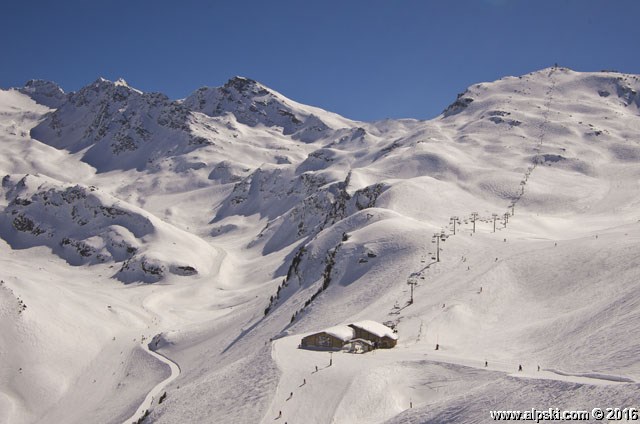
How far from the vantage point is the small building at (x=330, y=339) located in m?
53.0

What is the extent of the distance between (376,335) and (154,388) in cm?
3662

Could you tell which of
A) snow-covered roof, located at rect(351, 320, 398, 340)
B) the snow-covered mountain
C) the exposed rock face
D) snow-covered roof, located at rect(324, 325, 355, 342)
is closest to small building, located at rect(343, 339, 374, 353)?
snow-covered roof, located at rect(324, 325, 355, 342)

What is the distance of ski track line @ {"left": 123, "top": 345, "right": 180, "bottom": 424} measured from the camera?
193 ft

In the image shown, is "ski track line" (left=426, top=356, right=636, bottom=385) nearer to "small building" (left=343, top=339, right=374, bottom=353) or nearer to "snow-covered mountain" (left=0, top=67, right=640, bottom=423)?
"snow-covered mountain" (left=0, top=67, right=640, bottom=423)

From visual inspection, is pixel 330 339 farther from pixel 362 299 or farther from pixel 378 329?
pixel 362 299

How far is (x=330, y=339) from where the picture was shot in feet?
178

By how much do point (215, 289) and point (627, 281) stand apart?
10519cm

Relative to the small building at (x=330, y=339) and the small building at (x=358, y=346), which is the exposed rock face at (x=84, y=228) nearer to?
the small building at (x=330, y=339)

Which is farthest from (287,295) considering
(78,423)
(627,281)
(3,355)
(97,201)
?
(97,201)

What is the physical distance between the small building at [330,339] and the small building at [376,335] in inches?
38.4

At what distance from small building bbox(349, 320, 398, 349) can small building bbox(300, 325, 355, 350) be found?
3.20 feet

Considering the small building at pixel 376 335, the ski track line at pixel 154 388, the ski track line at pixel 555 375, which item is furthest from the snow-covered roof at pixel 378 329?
the ski track line at pixel 154 388

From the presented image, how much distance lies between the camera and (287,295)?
91312mm

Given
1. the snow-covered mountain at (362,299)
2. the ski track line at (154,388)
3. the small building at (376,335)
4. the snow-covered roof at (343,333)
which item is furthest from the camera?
the ski track line at (154,388)
